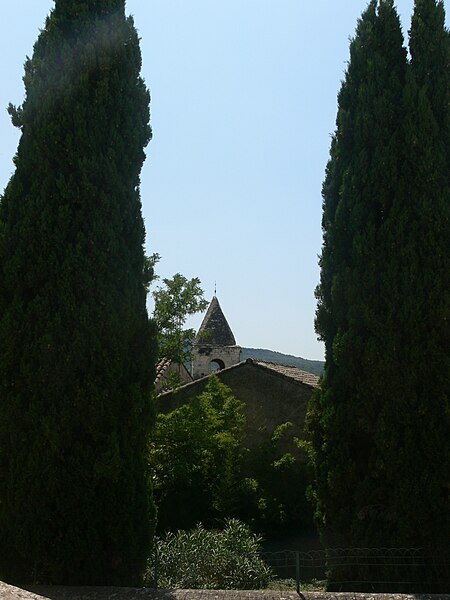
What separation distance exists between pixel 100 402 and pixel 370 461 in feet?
12.0

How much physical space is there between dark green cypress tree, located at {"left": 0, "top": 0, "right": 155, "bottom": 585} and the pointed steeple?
21.3 m

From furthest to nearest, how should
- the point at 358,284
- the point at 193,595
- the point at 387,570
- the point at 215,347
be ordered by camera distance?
the point at 215,347, the point at 358,284, the point at 387,570, the point at 193,595

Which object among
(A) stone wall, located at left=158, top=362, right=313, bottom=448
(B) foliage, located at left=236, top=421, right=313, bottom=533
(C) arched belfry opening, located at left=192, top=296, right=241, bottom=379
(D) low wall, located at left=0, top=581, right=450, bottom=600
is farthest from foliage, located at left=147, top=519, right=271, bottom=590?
(C) arched belfry opening, located at left=192, top=296, right=241, bottom=379

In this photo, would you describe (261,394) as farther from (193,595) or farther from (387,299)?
(193,595)

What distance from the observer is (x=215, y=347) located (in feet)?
100

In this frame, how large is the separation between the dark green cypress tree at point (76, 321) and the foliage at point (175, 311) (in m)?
7.17

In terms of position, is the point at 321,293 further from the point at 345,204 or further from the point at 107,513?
the point at 107,513

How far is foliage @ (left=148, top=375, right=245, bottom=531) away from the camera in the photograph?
1375 cm

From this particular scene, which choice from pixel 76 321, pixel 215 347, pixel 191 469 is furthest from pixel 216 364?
pixel 76 321

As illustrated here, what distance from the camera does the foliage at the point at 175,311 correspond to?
16.5 m

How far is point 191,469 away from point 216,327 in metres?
17.6

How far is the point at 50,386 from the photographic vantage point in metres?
8.39

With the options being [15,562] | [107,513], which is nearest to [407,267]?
[107,513]

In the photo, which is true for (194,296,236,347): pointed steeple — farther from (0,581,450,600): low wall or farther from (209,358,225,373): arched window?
(0,581,450,600): low wall
